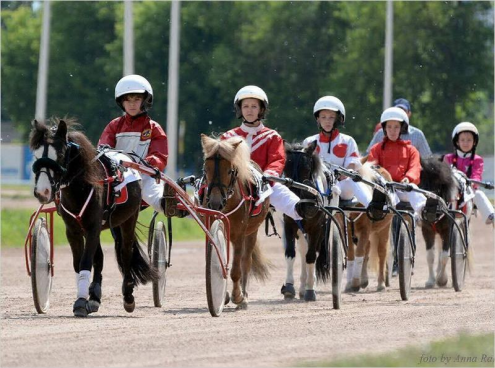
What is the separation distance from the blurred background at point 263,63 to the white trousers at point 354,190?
2532 cm

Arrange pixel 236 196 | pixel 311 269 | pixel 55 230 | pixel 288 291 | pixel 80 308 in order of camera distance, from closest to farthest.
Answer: pixel 80 308 < pixel 236 196 < pixel 311 269 < pixel 288 291 < pixel 55 230

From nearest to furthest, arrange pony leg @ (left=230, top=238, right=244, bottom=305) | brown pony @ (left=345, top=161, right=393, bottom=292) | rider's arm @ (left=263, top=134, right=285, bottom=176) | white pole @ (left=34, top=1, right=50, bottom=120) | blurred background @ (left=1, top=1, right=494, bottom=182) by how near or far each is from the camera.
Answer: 1. pony leg @ (left=230, top=238, right=244, bottom=305)
2. rider's arm @ (left=263, top=134, right=285, bottom=176)
3. brown pony @ (left=345, top=161, right=393, bottom=292)
4. white pole @ (left=34, top=1, right=50, bottom=120)
5. blurred background @ (left=1, top=1, right=494, bottom=182)

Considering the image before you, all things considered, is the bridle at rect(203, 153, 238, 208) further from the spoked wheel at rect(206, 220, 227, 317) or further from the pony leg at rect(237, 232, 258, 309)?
the pony leg at rect(237, 232, 258, 309)

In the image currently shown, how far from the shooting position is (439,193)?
15.0 meters

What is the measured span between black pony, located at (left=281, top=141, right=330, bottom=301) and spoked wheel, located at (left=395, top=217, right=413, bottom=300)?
70 cm

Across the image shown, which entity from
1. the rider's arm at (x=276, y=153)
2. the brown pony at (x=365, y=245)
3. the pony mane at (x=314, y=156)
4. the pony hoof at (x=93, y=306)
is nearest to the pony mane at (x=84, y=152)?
the pony hoof at (x=93, y=306)

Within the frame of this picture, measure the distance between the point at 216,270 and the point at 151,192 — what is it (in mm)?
1431

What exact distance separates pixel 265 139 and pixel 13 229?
11.4 m

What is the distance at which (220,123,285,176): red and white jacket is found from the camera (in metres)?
11.9

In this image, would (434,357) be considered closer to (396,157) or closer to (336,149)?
(336,149)

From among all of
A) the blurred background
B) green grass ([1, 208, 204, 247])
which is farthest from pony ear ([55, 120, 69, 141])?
the blurred background

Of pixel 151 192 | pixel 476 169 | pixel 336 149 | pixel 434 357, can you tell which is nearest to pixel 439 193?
pixel 476 169

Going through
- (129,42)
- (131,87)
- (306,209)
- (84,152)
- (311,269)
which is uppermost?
(129,42)

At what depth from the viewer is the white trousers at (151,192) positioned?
11.5m
